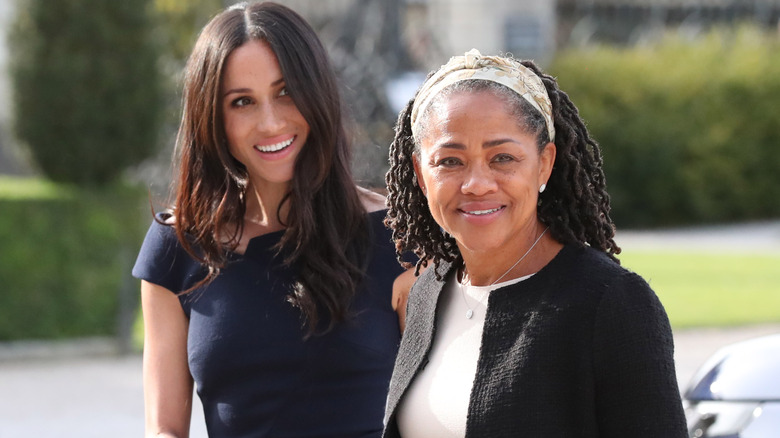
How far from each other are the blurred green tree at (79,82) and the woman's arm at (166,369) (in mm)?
6299

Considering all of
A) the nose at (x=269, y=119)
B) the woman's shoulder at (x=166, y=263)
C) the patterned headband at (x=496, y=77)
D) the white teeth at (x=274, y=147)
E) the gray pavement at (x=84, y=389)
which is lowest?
the patterned headband at (x=496, y=77)

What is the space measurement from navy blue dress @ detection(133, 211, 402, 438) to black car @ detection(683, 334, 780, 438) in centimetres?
80

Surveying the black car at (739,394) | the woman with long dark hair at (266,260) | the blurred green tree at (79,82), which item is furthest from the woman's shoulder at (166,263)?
the blurred green tree at (79,82)

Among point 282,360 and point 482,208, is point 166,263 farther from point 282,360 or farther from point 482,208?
point 482,208

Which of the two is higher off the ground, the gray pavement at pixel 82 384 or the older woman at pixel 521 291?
the gray pavement at pixel 82 384

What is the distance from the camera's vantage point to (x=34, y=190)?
8.90m

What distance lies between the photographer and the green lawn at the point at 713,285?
1005 cm

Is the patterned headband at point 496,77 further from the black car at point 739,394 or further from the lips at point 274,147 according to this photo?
the black car at point 739,394

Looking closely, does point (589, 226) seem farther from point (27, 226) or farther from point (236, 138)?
point (27, 226)

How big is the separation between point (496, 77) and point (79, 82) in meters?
7.49

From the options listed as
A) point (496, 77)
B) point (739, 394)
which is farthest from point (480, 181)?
point (739, 394)

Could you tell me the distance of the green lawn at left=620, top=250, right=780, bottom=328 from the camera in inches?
396

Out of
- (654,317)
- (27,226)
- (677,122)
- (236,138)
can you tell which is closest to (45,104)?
(27,226)

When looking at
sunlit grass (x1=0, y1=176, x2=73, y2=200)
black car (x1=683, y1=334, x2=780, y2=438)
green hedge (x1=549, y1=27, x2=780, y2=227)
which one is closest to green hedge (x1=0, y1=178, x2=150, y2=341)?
sunlit grass (x1=0, y1=176, x2=73, y2=200)
